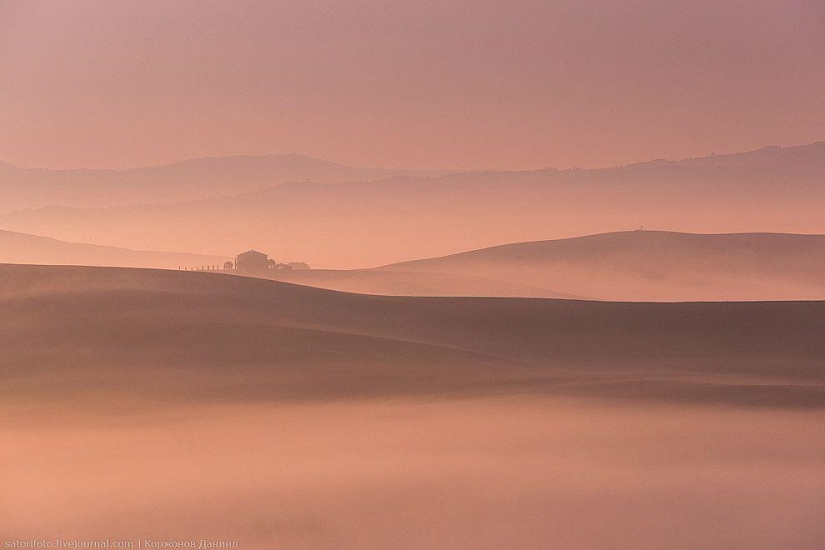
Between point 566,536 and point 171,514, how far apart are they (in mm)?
2461

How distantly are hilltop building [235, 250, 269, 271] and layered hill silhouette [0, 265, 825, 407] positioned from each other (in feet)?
92.1

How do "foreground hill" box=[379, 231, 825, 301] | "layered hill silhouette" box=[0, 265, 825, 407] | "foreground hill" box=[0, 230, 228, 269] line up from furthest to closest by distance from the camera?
"foreground hill" box=[0, 230, 228, 269] → "foreground hill" box=[379, 231, 825, 301] → "layered hill silhouette" box=[0, 265, 825, 407]

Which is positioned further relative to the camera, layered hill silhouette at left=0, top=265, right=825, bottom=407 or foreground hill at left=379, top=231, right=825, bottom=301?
foreground hill at left=379, top=231, right=825, bottom=301

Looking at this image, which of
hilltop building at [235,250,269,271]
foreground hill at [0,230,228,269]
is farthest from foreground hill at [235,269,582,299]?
foreground hill at [0,230,228,269]

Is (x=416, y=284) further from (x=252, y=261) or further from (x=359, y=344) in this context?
(x=359, y=344)

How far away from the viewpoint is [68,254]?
89.6 m

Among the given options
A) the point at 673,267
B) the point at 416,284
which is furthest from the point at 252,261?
the point at 673,267

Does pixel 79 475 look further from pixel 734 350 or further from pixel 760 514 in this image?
pixel 734 350

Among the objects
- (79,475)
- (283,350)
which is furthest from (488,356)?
(79,475)

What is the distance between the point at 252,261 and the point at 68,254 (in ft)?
153

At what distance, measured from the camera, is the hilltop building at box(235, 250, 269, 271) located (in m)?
48.6

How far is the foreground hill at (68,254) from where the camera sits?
85.1 metres

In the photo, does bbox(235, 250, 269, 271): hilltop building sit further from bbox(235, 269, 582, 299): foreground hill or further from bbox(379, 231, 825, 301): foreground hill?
bbox(379, 231, 825, 301): foreground hill

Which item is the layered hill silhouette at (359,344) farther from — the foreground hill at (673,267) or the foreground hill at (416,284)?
the foreground hill at (673,267)
